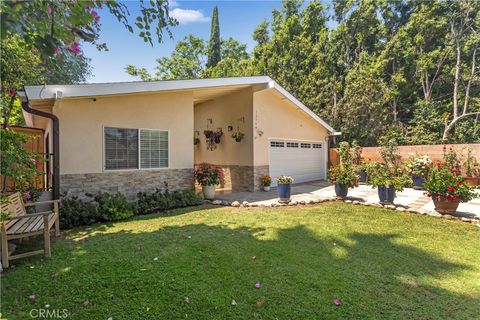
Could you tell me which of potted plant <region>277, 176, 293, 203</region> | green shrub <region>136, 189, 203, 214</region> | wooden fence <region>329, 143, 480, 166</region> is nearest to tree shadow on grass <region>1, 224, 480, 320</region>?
green shrub <region>136, 189, 203, 214</region>

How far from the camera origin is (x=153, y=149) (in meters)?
7.47

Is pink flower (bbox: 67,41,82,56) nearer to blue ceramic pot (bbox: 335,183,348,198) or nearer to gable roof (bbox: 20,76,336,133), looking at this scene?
gable roof (bbox: 20,76,336,133)

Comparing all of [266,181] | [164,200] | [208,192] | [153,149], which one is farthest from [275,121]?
[164,200]

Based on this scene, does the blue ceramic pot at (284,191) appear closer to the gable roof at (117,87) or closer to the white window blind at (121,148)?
the gable roof at (117,87)

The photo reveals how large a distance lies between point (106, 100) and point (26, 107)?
1.71m

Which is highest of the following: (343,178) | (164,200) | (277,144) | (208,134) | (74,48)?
(74,48)

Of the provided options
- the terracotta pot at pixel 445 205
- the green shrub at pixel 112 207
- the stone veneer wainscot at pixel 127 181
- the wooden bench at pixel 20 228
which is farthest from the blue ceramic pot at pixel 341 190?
the wooden bench at pixel 20 228

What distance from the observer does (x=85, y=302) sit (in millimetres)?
2703

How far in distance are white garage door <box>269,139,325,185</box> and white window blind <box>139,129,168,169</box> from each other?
15.5 feet

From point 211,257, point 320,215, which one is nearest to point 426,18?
point 320,215

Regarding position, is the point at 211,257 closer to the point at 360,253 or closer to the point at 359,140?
the point at 360,253

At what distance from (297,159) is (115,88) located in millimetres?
8613

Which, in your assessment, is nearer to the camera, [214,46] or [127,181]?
[127,181]

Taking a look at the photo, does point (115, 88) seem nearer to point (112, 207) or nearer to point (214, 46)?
point (112, 207)
